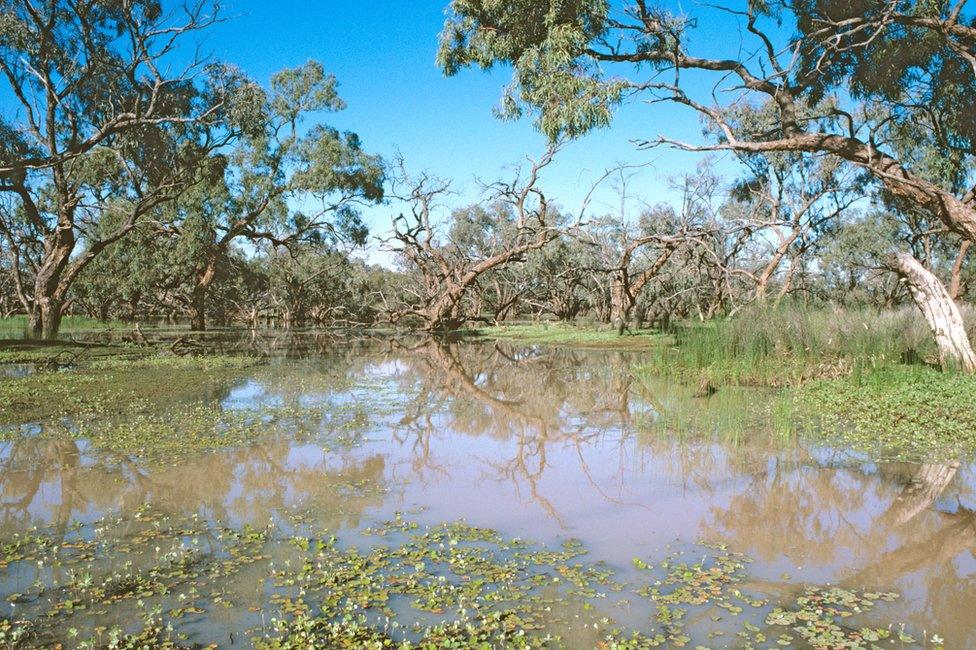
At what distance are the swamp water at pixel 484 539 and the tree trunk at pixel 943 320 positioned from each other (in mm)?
4193

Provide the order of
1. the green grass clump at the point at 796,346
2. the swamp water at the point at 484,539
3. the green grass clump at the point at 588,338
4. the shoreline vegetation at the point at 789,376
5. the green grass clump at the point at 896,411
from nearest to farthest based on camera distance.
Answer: the swamp water at the point at 484,539 → the green grass clump at the point at 896,411 → the shoreline vegetation at the point at 789,376 → the green grass clump at the point at 796,346 → the green grass clump at the point at 588,338

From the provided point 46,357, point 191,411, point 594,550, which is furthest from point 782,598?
point 46,357

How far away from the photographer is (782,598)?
3598 mm

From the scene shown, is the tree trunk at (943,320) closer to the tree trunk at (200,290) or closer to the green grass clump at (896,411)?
the green grass clump at (896,411)

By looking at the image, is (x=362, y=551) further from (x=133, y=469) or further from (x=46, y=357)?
(x=46, y=357)

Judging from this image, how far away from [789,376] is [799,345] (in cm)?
78

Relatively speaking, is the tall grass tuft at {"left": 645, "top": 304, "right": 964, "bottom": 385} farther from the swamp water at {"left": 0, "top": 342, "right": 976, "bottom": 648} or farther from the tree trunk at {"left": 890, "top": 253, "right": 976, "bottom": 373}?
the swamp water at {"left": 0, "top": 342, "right": 976, "bottom": 648}

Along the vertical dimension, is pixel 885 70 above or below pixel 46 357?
above

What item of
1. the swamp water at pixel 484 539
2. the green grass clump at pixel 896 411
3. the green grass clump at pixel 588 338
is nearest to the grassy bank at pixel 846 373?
the green grass clump at pixel 896 411

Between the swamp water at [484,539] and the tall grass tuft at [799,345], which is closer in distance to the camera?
the swamp water at [484,539]

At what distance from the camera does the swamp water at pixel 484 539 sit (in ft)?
10.7

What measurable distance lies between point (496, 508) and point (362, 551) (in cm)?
125

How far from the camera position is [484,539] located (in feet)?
14.5

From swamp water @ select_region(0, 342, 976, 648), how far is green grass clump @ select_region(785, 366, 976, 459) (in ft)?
1.93
